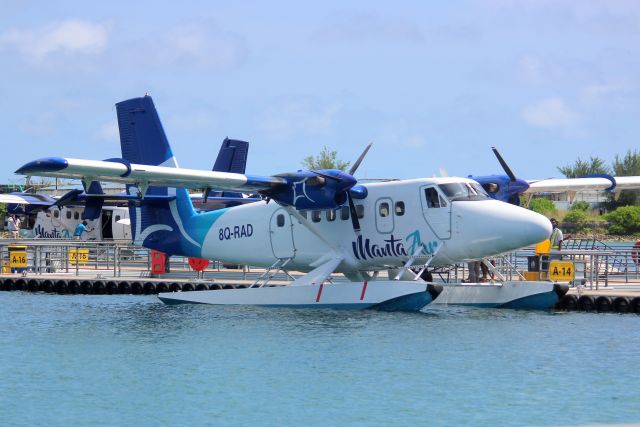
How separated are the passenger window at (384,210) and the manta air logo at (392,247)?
582 millimetres

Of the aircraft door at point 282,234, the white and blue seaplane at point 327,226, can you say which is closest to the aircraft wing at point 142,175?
the white and blue seaplane at point 327,226

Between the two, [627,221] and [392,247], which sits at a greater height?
[392,247]

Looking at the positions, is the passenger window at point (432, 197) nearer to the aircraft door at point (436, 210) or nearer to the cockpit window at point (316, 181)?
the aircraft door at point (436, 210)

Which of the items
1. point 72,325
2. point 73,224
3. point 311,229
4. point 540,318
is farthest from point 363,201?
point 73,224

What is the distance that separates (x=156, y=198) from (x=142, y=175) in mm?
5104

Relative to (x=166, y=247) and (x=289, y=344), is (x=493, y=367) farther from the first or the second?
(x=166, y=247)

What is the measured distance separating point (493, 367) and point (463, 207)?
6.65 m

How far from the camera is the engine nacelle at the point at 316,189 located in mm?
26719

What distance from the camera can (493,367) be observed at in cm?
1945

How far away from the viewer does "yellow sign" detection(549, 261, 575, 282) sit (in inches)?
1095

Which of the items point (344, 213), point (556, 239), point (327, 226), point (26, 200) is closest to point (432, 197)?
point (344, 213)

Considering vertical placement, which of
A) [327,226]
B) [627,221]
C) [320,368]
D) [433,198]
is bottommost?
[627,221]

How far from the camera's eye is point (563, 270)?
91.2ft

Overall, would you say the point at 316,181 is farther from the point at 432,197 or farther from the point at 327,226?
the point at 432,197
